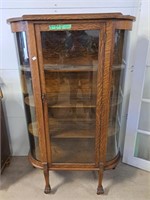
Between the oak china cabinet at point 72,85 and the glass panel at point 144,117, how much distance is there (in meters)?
0.34

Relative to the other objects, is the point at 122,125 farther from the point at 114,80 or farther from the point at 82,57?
the point at 82,57

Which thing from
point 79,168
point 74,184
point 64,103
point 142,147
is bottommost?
point 74,184

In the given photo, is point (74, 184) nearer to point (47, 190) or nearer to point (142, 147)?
point (47, 190)

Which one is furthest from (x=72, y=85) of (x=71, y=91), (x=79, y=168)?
(x=79, y=168)

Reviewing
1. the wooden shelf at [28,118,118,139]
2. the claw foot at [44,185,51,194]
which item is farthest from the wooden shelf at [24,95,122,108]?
the claw foot at [44,185,51,194]

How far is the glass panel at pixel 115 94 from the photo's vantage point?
1268 millimetres

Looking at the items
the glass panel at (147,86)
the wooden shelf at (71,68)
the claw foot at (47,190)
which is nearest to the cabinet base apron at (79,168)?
the claw foot at (47,190)

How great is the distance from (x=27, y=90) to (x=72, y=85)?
1.14 ft

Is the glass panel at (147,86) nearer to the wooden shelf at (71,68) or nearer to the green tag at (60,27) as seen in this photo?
the wooden shelf at (71,68)

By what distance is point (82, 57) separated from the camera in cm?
132

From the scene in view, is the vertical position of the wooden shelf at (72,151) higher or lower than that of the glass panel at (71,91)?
lower

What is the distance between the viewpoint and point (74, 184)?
171 centimetres

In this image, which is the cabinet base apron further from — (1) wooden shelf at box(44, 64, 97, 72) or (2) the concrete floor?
(1) wooden shelf at box(44, 64, 97, 72)

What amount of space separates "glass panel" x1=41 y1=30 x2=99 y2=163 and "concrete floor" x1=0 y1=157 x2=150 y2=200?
30cm
